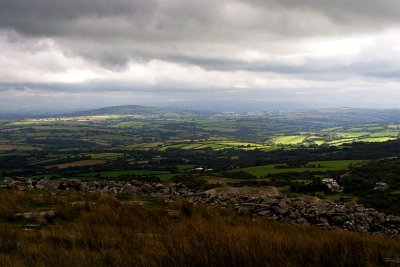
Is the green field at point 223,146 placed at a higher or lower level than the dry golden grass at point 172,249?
lower

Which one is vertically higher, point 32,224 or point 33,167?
point 32,224

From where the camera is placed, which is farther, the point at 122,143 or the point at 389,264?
the point at 122,143

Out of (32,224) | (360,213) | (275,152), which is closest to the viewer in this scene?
(32,224)

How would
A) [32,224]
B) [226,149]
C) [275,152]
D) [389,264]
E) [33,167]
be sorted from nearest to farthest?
[389,264], [32,224], [33,167], [275,152], [226,149]

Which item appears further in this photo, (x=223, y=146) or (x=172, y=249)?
(x=223, y=146)

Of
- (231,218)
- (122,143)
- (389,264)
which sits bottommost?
(122,143)

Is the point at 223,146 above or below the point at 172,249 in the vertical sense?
below

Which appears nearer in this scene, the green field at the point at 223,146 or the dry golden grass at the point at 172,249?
the dry golden grass at the point at 172,249

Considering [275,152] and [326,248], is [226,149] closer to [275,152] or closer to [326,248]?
[275,152]

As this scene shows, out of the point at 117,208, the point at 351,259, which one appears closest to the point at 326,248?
the point at 351,259

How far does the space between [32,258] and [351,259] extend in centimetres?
544

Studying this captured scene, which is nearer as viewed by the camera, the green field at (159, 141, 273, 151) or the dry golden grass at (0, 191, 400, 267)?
the dry golden grass at (0, 191, 400, 267)

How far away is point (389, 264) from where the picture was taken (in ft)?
19.2

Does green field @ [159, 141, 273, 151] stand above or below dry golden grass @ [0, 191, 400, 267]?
below
